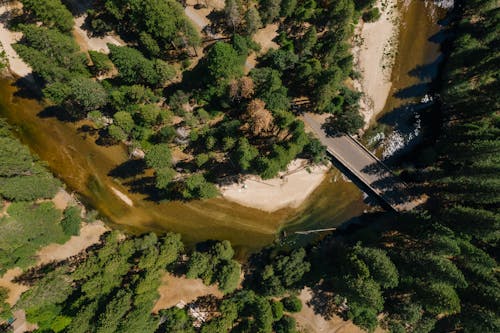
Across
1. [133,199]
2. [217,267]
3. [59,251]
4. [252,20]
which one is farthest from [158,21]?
[59,251]

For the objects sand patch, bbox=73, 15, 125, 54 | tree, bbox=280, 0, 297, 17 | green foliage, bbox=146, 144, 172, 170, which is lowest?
green foliage, bbox=146, 144, 172, 170

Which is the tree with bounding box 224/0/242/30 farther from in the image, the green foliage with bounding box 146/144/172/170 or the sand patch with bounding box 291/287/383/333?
the sand patch with bounding box 291/287/383/333

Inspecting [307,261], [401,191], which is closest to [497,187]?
[401,191]

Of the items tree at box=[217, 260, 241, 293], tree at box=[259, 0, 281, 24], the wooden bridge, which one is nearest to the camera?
tree at box=[217, 260, 241, 293]

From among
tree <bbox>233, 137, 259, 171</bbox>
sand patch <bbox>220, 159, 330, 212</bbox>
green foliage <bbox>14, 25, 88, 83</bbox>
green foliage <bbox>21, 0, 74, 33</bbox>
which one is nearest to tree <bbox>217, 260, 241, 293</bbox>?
sand patch <bbox>220, 159, 330, 212</bbox>

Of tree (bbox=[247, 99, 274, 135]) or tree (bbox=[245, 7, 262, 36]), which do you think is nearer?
tree (bbox=[247, 99, 274, 135])

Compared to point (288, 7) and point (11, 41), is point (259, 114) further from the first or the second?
point (11, 41)
